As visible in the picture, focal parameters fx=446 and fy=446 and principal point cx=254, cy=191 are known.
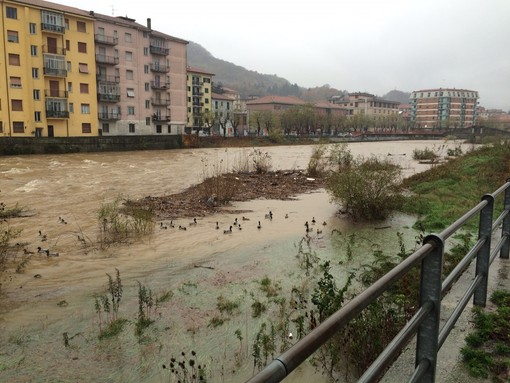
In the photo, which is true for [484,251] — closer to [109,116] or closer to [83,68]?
[83,68]

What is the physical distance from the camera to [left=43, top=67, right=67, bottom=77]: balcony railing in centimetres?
4894

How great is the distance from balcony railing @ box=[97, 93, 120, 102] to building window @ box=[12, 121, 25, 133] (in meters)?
11.3

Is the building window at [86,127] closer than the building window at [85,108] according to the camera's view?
No

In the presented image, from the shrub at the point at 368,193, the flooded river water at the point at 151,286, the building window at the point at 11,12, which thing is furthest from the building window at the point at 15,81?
the shrub at the point at 368,193


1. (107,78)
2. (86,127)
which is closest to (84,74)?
(107,78)

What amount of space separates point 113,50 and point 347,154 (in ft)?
144

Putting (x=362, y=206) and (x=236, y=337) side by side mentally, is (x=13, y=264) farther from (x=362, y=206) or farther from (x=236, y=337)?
(x=362, y=206)

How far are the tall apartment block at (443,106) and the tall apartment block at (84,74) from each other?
127 m

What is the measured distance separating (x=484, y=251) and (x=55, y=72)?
175 feet

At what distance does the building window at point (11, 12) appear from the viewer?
4591 cm

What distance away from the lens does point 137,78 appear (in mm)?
60906

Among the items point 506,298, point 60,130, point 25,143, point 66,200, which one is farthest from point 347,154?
point 60,130

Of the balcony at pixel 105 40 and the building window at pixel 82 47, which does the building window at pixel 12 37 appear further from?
the balcony at pixel 105 40

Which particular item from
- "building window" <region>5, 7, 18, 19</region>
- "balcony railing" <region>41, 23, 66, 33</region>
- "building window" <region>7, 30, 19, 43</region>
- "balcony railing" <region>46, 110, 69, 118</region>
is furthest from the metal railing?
"balcony railing" <region>41, 23, 66, 33</region>
